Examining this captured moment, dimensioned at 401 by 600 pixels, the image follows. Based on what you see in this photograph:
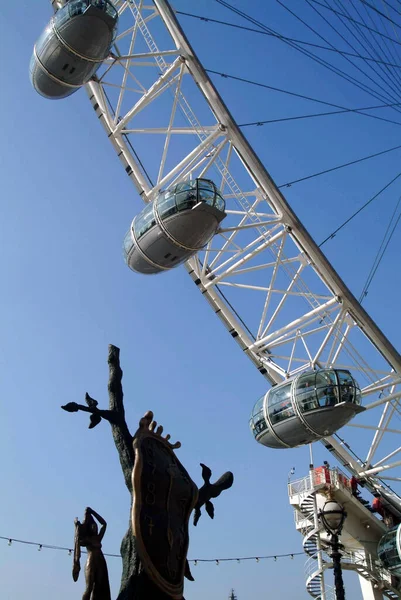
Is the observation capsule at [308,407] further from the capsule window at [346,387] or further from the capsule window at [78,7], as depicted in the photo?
the capsule window at [78,7]

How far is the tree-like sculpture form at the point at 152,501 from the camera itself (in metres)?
7.49

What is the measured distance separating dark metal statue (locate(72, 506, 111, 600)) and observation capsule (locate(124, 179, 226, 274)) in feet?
30.4

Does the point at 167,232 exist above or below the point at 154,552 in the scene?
above

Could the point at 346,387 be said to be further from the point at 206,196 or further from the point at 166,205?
the point at 166,205

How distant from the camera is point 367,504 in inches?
1053

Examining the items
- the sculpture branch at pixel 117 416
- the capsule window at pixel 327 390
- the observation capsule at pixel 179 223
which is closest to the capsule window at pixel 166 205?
the observation capsule at pixel 179 223

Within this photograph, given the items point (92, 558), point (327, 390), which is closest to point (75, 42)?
point (327, 390)

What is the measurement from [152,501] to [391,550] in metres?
20.0

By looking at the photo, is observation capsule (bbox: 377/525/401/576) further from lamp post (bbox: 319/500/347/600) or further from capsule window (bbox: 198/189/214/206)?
lamp post (bbox: 319/500/347/600)

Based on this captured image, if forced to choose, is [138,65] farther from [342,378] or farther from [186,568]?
[186,568]

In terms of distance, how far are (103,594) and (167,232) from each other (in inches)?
401

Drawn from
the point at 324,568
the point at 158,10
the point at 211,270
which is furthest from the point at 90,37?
the point at 324,568

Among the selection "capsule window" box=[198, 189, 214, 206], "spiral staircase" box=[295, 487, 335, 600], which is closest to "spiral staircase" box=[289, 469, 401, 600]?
"spiral staircase" box=[295, 487, 335, 600]

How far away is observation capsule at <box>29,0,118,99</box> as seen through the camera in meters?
16.3
